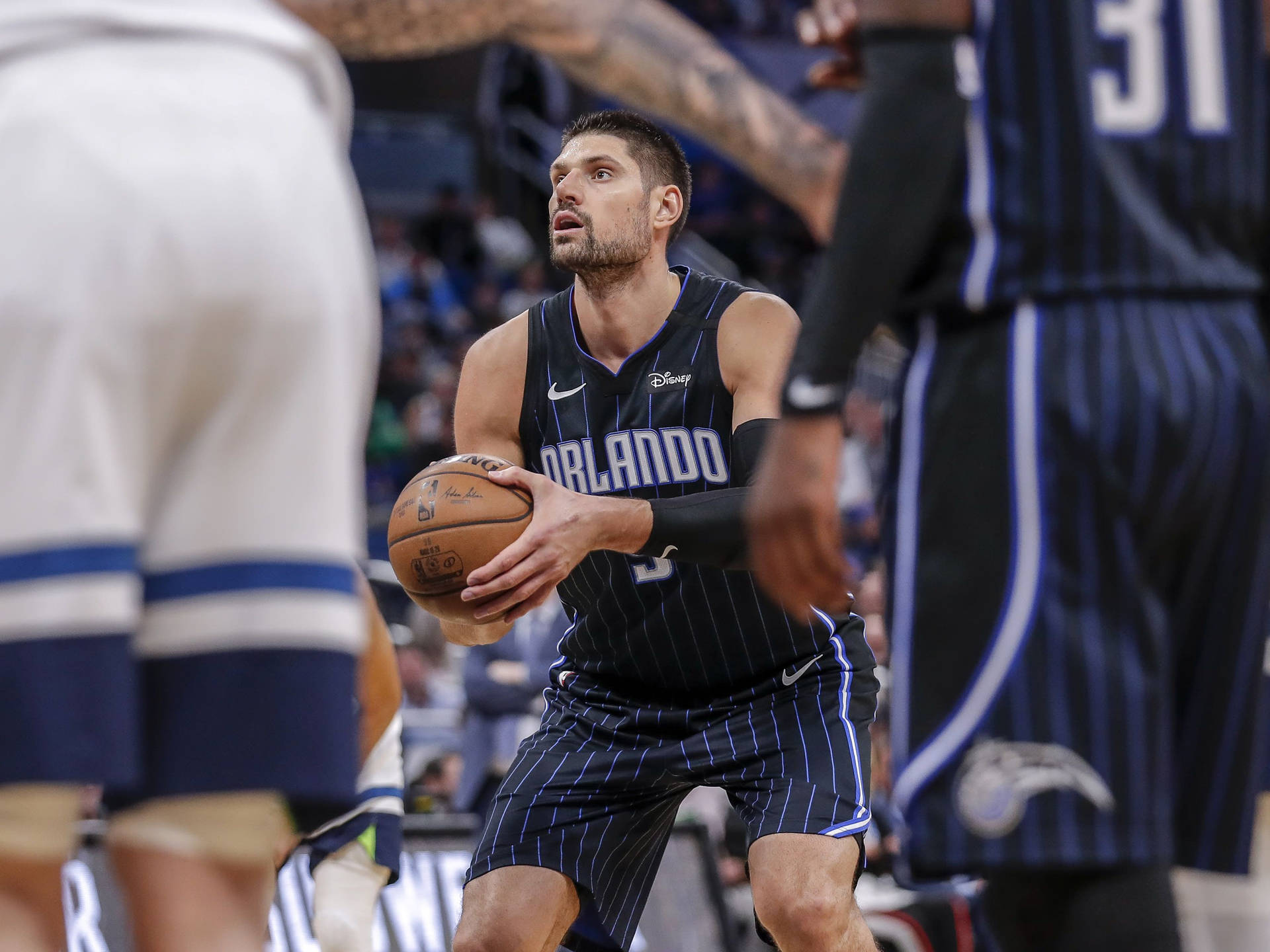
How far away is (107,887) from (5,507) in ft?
14.5

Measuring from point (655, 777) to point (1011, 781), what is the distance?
5.85 feet

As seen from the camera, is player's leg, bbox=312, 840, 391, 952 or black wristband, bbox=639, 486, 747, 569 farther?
player's leg, bbox=312, 840, 391, 952

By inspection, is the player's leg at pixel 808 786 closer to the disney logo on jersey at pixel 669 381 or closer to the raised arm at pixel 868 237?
the disney logo on jersey at pixel 669 381

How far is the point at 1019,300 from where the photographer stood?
2088 millimetres

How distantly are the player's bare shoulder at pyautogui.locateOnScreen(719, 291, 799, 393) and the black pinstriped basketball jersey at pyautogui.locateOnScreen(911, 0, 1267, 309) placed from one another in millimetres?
1620

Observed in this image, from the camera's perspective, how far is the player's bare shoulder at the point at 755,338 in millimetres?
3773

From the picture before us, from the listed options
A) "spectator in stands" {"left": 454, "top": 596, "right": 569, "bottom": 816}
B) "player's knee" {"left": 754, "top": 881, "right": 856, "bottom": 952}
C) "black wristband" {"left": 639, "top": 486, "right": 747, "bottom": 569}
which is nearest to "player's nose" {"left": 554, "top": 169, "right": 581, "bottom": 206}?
"black wristband" {"left": 639, "top": 486, "right": 747, "bottom": 569}

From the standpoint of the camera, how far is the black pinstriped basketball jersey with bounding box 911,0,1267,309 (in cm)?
208

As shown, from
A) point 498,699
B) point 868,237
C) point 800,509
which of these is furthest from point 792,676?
point 498,699

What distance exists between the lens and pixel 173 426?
179 centimetres

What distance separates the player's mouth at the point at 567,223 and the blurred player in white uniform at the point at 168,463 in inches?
81.4

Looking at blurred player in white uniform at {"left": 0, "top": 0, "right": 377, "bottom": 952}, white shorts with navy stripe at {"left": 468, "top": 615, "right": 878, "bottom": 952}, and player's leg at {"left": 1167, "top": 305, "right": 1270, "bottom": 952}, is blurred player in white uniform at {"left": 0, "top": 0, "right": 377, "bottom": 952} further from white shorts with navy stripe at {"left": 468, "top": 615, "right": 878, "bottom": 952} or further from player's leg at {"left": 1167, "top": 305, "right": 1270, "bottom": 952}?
white shorts with navy stripe at {"left": 468, "top": 615, "right": 878, "bottom": 952}

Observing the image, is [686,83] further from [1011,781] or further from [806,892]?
[1011,781]

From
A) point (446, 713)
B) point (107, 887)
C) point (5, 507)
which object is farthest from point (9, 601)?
point (446, 713)
